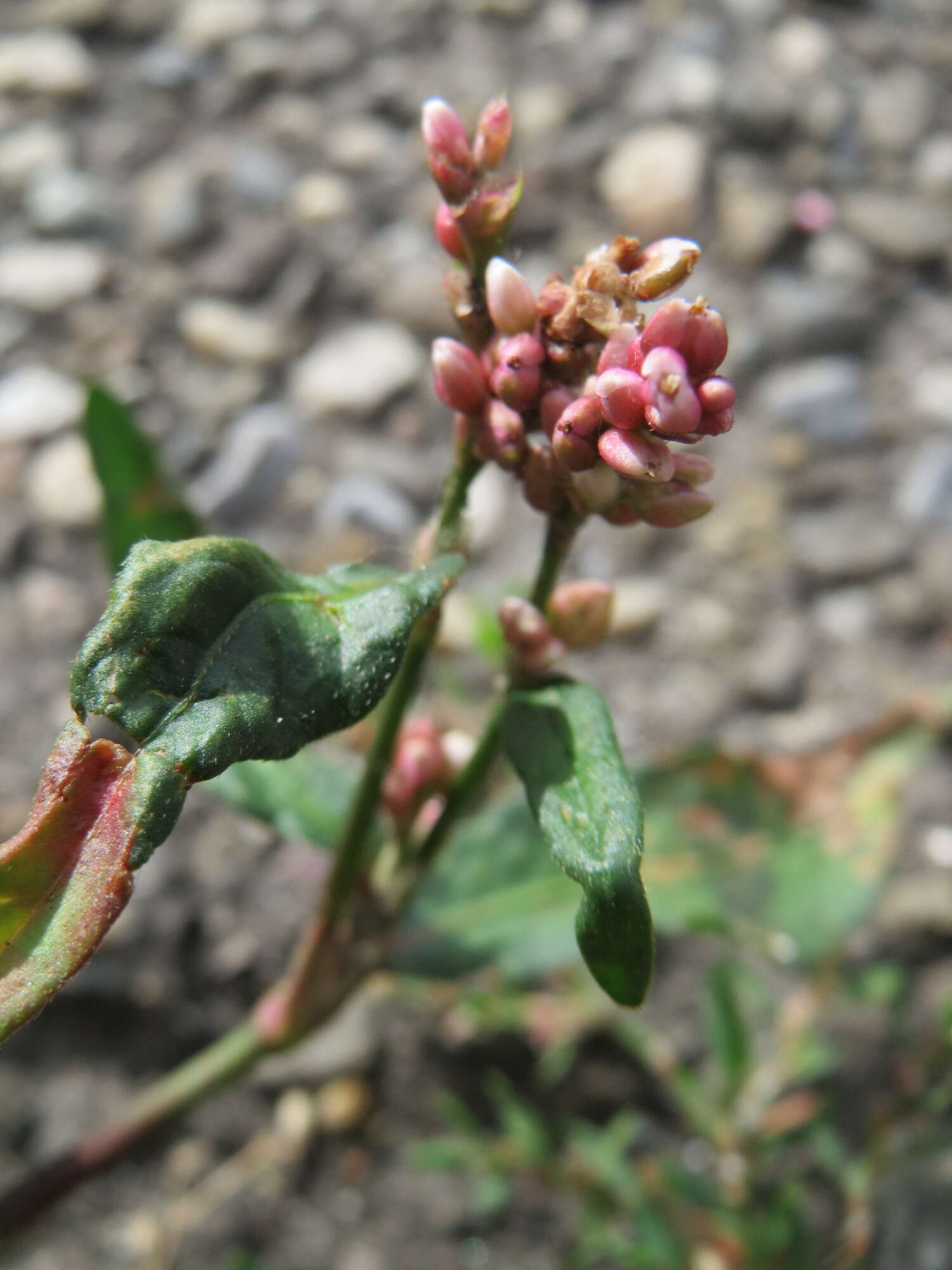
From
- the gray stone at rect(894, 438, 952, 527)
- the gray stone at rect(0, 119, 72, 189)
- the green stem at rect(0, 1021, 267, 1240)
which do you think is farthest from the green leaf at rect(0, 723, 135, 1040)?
the gray stone at rect(0, 119, 72, 189)

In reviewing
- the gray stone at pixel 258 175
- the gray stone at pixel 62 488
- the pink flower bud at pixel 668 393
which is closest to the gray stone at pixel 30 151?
the gray stone at pixel 258 175

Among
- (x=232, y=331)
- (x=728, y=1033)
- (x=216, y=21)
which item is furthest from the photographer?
(x=216, y=21)

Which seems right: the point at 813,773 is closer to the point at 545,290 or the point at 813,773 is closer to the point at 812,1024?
the point at 812,1024

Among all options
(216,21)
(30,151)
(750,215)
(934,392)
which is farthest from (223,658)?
(216,21)

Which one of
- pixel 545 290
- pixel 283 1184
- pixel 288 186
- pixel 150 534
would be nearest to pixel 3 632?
pixel 150 534

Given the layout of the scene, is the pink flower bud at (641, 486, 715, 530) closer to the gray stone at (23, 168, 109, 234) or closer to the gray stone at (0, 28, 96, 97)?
the gray stone at (23, 168, 109, 234)

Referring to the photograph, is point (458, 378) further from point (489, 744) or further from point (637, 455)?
point (489, 744)
